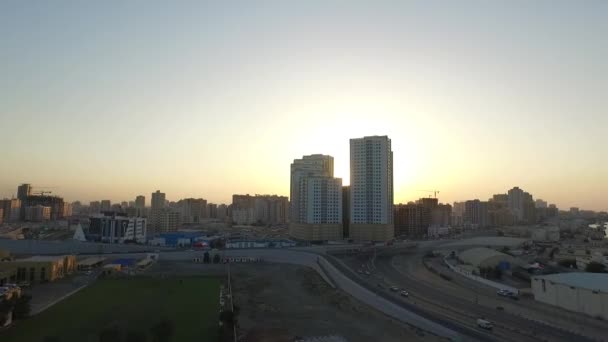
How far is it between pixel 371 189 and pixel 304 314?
50335mm

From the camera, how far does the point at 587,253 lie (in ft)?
192

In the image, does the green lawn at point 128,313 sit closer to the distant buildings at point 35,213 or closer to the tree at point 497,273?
the tree at point 497,273

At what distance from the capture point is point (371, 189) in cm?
7762

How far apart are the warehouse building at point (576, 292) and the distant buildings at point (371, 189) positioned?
4297cm

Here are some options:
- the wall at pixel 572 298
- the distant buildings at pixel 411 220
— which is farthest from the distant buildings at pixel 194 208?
the wall at pixel 572 298

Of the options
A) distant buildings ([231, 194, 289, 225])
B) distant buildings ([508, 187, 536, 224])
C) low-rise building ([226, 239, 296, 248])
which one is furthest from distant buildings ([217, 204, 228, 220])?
low-rise building ([226, 239, 296, 248])

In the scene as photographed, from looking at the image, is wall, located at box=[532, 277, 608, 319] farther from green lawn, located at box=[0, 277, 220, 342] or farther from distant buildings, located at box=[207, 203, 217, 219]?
distant buildings, located at box=[207, 203, 217, 219]

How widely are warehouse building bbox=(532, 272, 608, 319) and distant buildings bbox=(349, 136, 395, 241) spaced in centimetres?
4297

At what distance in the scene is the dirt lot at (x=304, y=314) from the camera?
24.2 metres

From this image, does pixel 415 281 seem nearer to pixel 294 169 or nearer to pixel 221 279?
pixel 221 279

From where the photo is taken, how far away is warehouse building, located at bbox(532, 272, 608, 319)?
92.1 feet

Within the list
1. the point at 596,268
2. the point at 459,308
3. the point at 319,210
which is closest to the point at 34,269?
the point at 459,308

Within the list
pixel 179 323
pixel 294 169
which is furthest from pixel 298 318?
pixel 294 169

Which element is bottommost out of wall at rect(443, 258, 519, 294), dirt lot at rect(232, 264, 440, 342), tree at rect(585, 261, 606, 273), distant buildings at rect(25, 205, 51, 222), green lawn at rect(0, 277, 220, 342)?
dirt lot at rect(232, 264, 440, 342)
